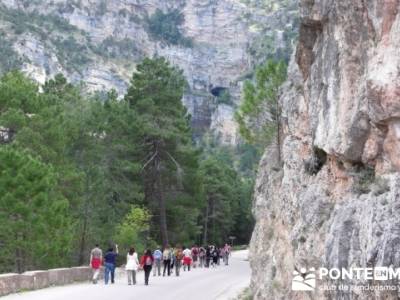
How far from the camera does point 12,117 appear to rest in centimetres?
3416

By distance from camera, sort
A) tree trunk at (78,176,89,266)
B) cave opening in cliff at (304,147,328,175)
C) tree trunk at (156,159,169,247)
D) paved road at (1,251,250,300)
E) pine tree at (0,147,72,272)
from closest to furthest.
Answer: cave opening in cliff at (304,147,328,175)
paved road at (1,251,250,300)
pine tree at (0,147,72,272)
tree trunk at (78,176,89,266)
tree trunk at (156,159,169,247)

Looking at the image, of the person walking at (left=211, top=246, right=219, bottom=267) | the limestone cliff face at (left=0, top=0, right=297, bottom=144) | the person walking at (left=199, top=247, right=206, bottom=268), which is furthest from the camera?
the limestone cliff face at (left=0, top=0, right=297, bottom=144)

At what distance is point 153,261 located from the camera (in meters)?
26.2

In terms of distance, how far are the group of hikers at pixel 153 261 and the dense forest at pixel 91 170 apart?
283cm

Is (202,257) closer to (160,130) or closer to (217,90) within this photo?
(160,130)

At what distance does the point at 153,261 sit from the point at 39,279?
568 centimetres

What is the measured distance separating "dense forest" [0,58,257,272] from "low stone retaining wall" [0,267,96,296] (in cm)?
340

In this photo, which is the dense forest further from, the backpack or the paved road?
the backpack

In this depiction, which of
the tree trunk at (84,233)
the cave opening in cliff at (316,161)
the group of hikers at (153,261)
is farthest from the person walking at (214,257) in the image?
the cave opening in cliff at (316,161)

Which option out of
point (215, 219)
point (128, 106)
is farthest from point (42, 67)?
point (128, 106)

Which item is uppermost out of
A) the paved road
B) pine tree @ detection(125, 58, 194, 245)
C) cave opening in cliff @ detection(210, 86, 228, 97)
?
cave opening in cliff @ detection(210, 86, 228, 97)

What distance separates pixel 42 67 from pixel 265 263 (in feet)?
463

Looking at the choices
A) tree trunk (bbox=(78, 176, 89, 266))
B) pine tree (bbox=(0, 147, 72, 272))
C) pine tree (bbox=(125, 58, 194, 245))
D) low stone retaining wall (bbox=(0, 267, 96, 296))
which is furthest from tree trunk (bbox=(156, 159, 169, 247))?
low stone retaining wall (bbox=(0, 267, 96, 296))

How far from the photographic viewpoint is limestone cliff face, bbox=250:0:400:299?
10195mm
